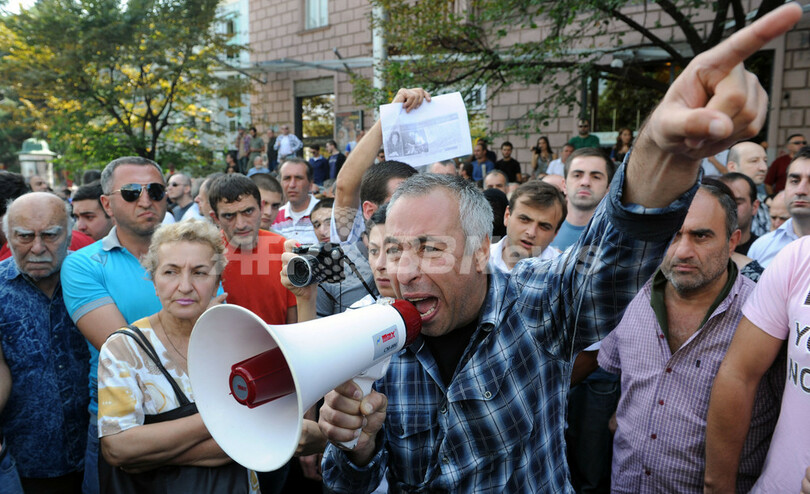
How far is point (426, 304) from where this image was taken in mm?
1802

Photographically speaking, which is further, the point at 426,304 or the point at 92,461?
the point at 92,461

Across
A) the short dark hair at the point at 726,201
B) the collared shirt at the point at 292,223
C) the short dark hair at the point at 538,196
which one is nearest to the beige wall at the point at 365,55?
the collared shirt at the point at 292,223

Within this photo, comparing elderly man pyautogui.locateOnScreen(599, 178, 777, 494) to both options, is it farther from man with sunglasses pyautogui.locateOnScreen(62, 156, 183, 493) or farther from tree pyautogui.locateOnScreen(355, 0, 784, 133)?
tree pyautogui.locateOnScreen(355, 0, 784, 133)

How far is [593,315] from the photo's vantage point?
1.55 metres

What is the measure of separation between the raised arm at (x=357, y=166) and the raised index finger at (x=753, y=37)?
239 centimetres

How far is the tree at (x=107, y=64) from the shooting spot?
14.0 meters

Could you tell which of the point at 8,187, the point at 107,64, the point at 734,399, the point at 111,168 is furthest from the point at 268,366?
the point at 107,64

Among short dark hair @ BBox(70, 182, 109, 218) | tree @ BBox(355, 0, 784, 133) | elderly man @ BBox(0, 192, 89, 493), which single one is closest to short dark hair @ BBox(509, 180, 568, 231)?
elderly man @ BBox(0, 192, 89, 493)

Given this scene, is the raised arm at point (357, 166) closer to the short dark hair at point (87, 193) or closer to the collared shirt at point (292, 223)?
the collared shirt at point (292, 223)

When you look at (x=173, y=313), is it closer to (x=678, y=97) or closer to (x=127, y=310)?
(x=127, y=310)

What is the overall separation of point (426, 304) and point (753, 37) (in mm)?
1104

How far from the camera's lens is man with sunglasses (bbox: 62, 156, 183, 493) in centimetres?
281

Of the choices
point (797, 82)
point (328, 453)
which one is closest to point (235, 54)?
point (797, 82)

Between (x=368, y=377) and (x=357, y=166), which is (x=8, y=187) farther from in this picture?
(x=368, y=377)
